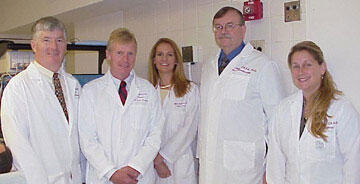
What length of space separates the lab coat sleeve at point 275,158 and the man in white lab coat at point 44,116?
103 cm

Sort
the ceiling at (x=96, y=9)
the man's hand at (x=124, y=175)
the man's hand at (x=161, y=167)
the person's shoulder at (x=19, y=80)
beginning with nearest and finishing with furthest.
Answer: the person's shoulder at (x=19, y=80) < the man's hand at (x=124, y=175) < the man's hand at (x=161, y=167) < the ceiling at (x=96, y=9)

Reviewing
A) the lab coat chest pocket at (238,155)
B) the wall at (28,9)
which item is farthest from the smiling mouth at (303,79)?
the wall at (28,9)

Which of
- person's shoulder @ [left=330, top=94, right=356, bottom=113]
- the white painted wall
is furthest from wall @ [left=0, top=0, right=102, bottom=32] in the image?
person's shoulder @ [left=330, top=94, right=356, bottom=113]

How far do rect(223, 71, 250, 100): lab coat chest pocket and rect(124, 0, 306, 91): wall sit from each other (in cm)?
28

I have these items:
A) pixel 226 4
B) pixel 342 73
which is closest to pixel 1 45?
pixel 226 4

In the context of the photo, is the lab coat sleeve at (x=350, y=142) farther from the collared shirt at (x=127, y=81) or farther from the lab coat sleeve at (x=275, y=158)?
the collared shirt at (x=127, y=81)

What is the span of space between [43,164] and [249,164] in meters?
1.07

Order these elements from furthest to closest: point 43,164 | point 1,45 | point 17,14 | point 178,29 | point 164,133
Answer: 1. point 17,14
2. point 178,29
3. point 1,45
4. point 164,133
5. point 43,164

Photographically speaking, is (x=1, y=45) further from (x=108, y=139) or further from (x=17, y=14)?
(x=17, y=14)

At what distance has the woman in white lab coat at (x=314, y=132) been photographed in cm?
158

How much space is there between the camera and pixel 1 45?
103 inches

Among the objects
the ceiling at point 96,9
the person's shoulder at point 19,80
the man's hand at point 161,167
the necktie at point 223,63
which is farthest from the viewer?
the ceiling at point 96,9

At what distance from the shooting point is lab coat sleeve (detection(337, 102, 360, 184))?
1562mm

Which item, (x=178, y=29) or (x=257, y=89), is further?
(x=178, y=29)
